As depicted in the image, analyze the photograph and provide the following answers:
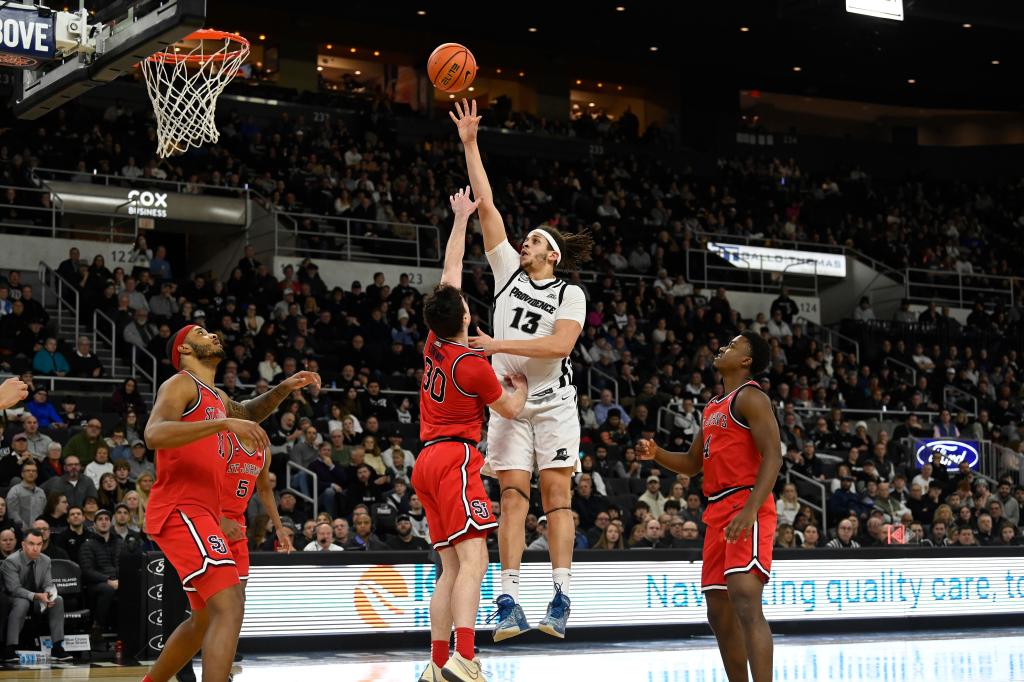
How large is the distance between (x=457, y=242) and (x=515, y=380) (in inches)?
35.7

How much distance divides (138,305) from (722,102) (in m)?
22.6

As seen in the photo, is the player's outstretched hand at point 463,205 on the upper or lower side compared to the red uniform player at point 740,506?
upper

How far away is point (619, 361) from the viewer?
22.5m

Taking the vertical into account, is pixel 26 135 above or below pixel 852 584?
above

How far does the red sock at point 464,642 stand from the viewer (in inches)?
274

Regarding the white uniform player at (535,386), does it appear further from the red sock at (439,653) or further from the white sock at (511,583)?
the red sock at (439,653)

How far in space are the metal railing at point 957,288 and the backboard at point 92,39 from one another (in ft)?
78.4

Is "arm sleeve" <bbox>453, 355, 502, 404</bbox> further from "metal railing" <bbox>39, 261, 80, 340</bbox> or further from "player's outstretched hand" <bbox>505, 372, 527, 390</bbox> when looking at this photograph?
"metal railing" <bbox>39, 261, 80, 340</bbox>

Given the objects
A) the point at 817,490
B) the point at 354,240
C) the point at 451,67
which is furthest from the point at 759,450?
the point at 354,240

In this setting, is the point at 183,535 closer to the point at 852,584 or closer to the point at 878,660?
the point at 878,660

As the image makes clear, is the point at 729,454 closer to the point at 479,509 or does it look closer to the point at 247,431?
the point at 479,509

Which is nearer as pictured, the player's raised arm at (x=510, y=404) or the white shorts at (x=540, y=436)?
the player's raised arm at (x=510, y=404)

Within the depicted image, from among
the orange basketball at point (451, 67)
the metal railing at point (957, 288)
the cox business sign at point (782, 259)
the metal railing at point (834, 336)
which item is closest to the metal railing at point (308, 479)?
the orange basketball at point (451, 67)

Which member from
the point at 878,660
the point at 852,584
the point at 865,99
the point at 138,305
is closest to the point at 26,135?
the point at 138,305
